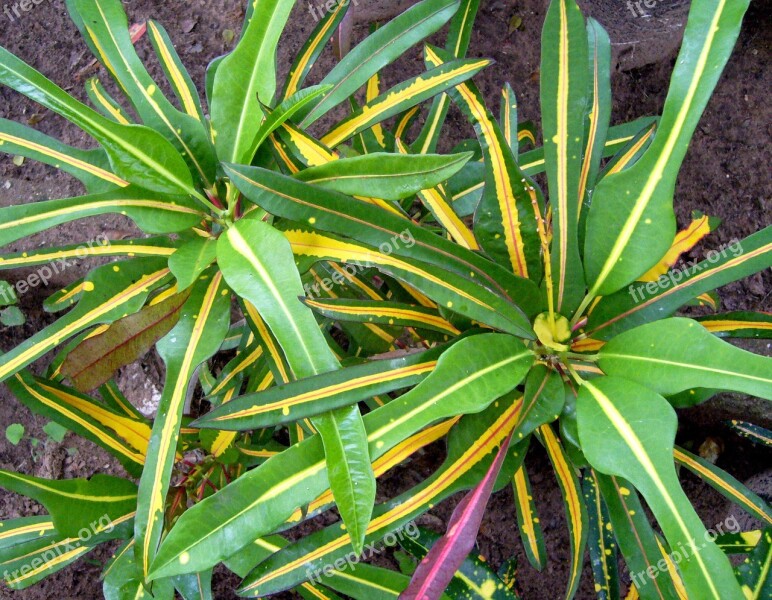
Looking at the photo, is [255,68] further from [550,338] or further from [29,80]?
[550,338]

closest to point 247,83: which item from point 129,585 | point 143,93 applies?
point 143,93

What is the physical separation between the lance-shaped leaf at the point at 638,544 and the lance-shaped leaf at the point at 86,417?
825 mm

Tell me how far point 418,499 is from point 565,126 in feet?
1.84

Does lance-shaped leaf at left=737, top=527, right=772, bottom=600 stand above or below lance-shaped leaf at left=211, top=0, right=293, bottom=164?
below

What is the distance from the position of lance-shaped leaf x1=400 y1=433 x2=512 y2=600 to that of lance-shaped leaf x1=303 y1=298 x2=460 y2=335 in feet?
0.91

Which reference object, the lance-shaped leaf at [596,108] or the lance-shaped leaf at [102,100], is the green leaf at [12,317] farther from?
the lance-shaped leaf at [596,108]

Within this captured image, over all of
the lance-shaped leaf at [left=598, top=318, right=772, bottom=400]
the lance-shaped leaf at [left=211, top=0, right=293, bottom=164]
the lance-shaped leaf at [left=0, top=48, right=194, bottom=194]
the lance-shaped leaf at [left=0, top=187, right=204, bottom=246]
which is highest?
the lance-shaped leaf at [left=211, top=0, right=293, bottom=164]

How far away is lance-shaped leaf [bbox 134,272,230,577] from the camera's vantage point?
2.71 feet

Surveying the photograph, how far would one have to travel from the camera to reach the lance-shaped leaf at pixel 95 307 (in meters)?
0.88

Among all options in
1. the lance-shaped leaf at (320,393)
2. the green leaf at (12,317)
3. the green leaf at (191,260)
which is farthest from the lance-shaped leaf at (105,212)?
the green leaf at (12,317)

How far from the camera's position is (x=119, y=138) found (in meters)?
0.76

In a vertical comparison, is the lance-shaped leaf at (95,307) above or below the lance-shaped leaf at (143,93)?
below

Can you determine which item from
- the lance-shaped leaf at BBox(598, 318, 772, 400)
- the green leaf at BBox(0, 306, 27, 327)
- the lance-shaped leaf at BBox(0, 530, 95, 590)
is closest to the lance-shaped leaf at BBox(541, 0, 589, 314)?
the lance-shaped leaf at BBox(598, 318, 772, 400)

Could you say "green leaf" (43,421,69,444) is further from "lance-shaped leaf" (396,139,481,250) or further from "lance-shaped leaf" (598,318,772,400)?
"lance-shaped leaf" (598,318,772,400)
